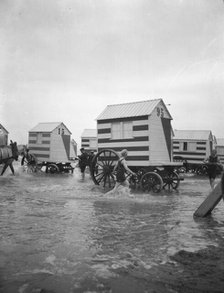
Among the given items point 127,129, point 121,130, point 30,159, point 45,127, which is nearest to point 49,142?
point 45,127

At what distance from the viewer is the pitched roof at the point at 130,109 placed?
1405 centimetres

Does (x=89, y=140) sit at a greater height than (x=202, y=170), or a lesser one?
greater

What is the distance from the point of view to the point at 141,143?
44.9 feet

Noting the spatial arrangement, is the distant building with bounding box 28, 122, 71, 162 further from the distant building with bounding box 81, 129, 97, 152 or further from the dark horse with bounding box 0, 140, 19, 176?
the distant building with bounding box 81, 129, 97, 152

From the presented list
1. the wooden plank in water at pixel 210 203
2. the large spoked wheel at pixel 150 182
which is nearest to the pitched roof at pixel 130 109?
the large spoked wheel at pixel 150 182

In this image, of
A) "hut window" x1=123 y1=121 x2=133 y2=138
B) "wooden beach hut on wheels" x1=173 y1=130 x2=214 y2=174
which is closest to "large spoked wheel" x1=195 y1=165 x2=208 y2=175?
"wooden beach hut on wheels" x1=173 y1=130 x2=214 y2=174

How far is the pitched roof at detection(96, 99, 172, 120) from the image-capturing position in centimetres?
1405

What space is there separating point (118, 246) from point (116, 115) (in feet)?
34.8

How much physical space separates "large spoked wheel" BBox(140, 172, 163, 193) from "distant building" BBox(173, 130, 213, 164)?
17845mm

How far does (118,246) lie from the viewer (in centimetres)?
485

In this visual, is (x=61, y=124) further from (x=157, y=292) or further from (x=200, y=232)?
(x=157, y=292)

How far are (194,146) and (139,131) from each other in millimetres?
18448

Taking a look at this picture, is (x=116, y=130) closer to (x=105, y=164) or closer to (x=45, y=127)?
(x=105, y=164)

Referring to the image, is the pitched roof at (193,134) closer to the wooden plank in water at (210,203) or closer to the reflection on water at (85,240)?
the reflection on water at (85,240)
